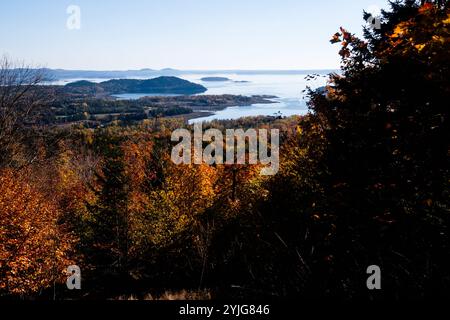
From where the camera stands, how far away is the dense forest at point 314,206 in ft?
28.3

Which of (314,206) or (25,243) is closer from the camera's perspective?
(314,206)

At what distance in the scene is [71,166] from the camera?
297 feet

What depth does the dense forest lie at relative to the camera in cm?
862

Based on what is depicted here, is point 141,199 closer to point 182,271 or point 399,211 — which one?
point 182,271

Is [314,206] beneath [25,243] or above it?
above

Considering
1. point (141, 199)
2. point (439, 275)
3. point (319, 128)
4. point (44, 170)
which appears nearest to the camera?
point (439, 275)

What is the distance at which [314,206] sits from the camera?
15219 mm

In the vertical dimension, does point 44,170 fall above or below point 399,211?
below

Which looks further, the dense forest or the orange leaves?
the orange leaves

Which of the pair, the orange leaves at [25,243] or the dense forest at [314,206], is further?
the orange leaves at [25,243]

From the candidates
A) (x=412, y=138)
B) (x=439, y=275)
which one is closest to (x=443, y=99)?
(x=412, y=138)

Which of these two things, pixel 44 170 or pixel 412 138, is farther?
pixel 44 170
